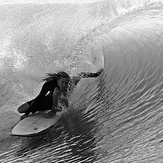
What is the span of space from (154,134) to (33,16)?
42.5 ft

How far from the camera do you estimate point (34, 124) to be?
7.04 metres

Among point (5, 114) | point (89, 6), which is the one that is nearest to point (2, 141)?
point (5, 114)

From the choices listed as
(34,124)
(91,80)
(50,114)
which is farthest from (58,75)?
(91,80)

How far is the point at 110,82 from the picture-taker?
28.7ft

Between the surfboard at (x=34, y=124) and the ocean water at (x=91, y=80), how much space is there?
0.14 m

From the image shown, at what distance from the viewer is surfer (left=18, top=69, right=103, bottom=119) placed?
7457 millimetres

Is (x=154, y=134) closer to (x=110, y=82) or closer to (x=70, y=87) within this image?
(x=70, y=87)

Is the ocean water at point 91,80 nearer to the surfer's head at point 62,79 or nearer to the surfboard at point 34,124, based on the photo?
the surfboard at point 34,124

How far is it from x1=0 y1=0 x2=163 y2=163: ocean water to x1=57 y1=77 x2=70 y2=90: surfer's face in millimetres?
533

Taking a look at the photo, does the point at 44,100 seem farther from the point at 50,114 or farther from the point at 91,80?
the point at 91,80

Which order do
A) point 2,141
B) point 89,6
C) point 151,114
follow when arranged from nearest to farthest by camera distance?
point 151,114 → point 2,141 → point 89,6

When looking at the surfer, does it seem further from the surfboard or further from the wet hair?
the surfboard

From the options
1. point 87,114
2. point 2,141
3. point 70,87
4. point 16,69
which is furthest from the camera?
point 16,69

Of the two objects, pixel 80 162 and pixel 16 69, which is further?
pixel 16 69
